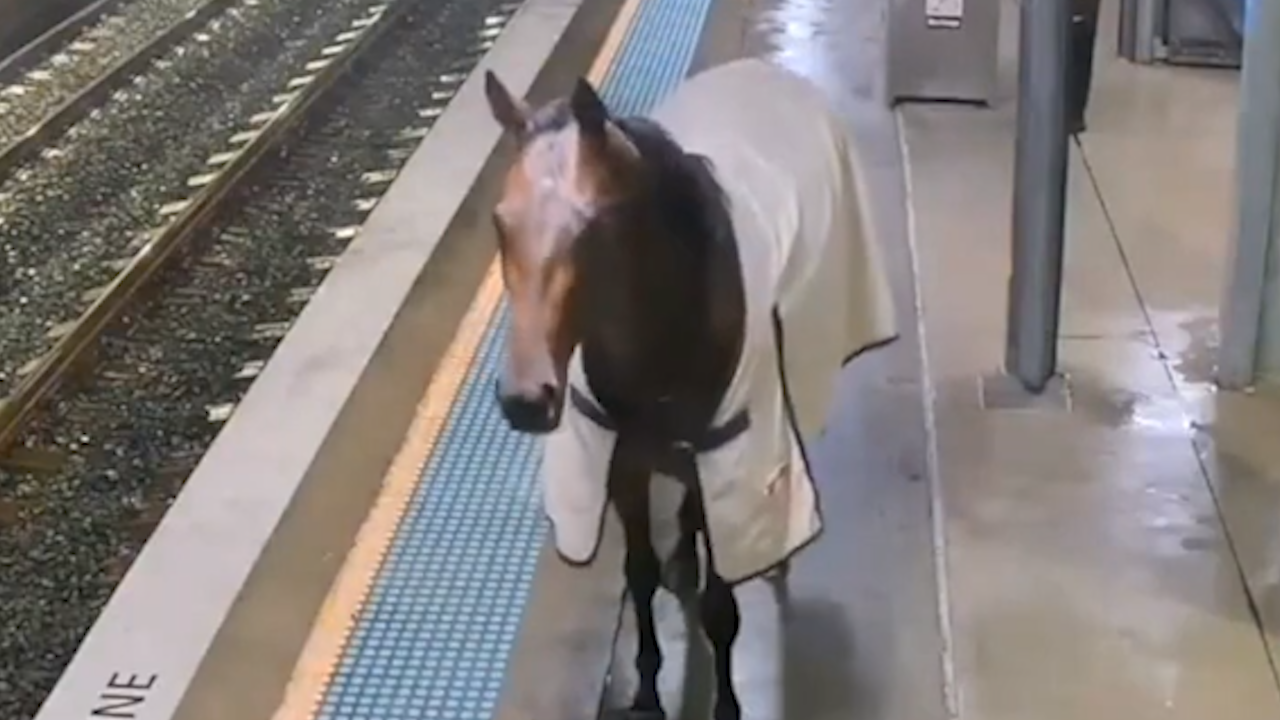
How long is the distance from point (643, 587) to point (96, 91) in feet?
12.9

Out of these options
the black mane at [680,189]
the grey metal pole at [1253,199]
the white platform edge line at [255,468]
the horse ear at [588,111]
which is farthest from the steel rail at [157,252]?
the grey metal pole at [1253,199]

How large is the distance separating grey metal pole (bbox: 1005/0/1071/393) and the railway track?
167cm

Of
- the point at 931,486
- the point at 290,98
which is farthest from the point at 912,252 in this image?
the point at 290,98

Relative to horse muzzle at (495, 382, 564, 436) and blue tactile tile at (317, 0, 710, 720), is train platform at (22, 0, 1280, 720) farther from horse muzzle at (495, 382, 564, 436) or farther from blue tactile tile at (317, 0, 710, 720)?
horse muzzle at (495, 382, 564, 436)

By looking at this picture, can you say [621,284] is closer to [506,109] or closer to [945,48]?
[506,109]

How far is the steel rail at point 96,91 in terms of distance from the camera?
18.7 ft

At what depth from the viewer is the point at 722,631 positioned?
290cm

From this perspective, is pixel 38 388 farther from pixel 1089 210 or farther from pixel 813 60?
pixel 813 60

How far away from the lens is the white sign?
5.71 m

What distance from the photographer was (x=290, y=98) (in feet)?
20.6

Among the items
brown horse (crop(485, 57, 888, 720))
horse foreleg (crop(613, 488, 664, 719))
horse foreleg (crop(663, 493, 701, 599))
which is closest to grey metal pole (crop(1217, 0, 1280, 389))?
brown horse (crop(485, 57, 888, 720))

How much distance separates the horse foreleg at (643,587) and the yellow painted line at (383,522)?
506 millimetres

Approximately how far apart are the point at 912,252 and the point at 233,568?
200 centimetres

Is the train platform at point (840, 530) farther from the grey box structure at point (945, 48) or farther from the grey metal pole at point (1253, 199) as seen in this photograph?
the grey box structure at point (945, 48)
